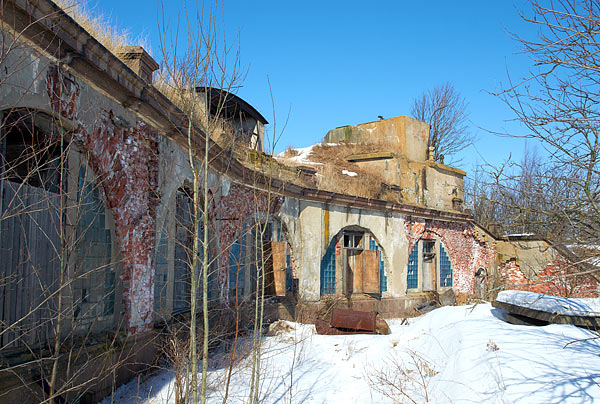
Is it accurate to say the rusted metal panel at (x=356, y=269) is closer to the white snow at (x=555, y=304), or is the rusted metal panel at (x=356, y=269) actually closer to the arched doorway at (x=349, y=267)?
the arched doorway at (x=349, y=267)

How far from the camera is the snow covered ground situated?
17.0 feet

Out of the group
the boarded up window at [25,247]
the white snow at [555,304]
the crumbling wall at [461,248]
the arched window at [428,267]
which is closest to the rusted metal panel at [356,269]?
the arched window at [428,267]

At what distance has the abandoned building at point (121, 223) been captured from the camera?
4305 mm

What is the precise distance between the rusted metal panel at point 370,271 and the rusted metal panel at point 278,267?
3.54 m

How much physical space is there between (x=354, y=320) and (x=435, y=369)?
3107 millimetres

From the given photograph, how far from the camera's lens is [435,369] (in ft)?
23.6

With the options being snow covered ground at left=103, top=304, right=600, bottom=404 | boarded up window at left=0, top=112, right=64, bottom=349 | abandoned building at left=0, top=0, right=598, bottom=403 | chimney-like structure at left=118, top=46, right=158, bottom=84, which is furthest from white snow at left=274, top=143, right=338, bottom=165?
boarded up window at left=0, top=112, right=64, bottom=349

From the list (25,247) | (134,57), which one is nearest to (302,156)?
(134,57)

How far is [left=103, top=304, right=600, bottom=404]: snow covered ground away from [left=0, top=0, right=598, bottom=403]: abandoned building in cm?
98

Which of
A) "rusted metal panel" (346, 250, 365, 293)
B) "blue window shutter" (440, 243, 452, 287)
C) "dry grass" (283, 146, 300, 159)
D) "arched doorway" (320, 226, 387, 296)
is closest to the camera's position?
"arched doorway" (320, 226, 387, 296)

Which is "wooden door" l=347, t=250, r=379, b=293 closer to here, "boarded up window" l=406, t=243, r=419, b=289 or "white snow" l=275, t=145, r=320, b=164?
"boarded up window" l=406, t=243, r=419, b=289

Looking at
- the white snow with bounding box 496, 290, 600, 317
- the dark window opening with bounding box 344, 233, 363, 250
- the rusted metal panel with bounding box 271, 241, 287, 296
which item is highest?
the dark window opening with bounding box 344, 233, 363, 250

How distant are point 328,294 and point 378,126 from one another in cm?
955

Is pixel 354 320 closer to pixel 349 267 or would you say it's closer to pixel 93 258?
pixel 349 267
